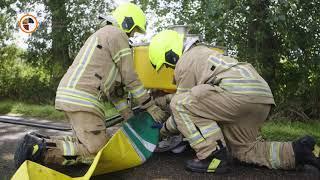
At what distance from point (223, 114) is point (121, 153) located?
909 millimetres

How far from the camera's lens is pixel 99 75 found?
12.7 ft

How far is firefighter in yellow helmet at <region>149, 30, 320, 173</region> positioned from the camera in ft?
11.7

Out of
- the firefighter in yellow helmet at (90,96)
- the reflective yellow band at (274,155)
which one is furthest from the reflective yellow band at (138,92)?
the reflective yellow band at (274,155)

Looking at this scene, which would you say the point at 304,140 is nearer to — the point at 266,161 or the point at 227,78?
the point at 266,161

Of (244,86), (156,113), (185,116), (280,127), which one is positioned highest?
(244,86)

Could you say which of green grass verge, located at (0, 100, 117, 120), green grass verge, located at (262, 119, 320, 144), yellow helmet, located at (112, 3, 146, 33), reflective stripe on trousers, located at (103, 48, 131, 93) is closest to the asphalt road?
reflective stripe on trousers, located at (103, 48, 131, 93)

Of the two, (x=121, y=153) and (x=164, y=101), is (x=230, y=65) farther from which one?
(x=121, y=153)

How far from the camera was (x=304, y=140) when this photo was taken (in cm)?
347

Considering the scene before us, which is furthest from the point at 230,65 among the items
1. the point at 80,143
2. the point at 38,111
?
the point at 38,111

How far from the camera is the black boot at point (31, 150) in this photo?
138 inches

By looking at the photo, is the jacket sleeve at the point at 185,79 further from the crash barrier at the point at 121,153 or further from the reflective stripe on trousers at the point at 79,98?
the reflective stripe on trousers at the point at 79,98

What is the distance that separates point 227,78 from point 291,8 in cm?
346

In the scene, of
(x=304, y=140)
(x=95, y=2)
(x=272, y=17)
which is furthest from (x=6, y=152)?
(x=95, y=2)

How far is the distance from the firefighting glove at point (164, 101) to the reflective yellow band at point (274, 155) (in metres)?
1.12
